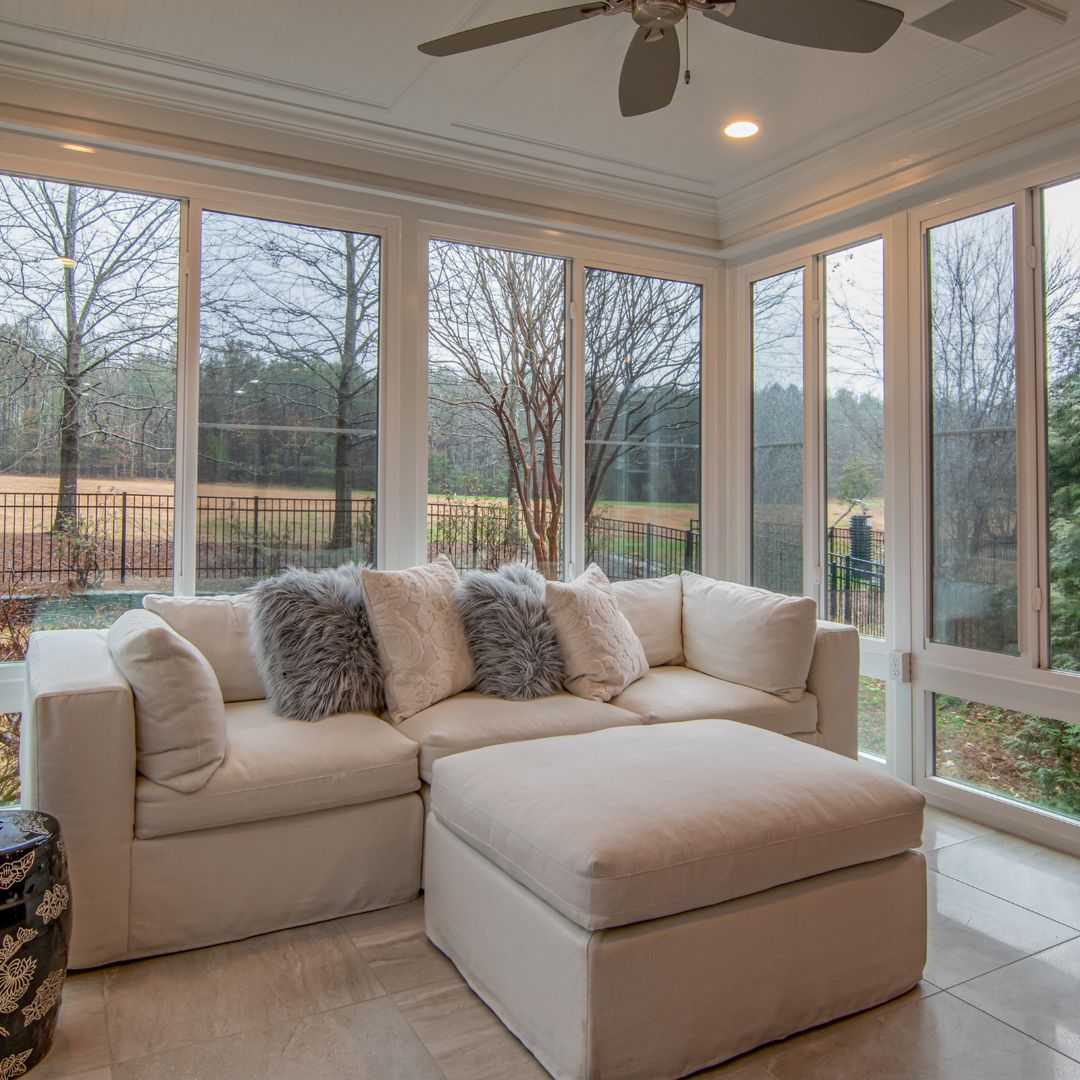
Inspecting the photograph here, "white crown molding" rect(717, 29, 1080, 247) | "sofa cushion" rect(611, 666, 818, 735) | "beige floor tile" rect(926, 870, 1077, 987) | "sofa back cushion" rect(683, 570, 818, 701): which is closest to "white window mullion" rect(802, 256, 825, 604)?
"white crown molding" rect(717, 29, 1080, 247)

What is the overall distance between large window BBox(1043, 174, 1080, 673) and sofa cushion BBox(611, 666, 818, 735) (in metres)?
0.90

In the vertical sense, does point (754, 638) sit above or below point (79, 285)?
below

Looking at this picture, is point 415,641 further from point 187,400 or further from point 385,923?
point 187,400

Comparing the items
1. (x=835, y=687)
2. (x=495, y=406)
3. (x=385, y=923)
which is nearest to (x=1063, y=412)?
(x=835, y=687)

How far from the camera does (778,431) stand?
14.0 feet

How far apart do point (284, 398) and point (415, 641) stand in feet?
3.93

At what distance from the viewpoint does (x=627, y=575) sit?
168 inches

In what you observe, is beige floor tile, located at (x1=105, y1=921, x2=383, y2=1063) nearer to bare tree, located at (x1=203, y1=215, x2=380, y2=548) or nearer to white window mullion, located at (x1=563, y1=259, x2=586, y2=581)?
bare tree, located at (x1=203, y1=215, x2=380, y2=548)

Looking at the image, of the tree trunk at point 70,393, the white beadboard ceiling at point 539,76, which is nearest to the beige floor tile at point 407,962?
the tree trunk at point 70,393

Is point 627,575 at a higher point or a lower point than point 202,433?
lower

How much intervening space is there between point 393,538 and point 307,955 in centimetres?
176

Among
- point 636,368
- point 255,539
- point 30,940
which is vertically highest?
point 636,368

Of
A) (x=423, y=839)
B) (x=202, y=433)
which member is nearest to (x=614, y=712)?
(x=423, y=839)

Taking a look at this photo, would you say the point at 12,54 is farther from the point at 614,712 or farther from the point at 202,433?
the point at 614,712
